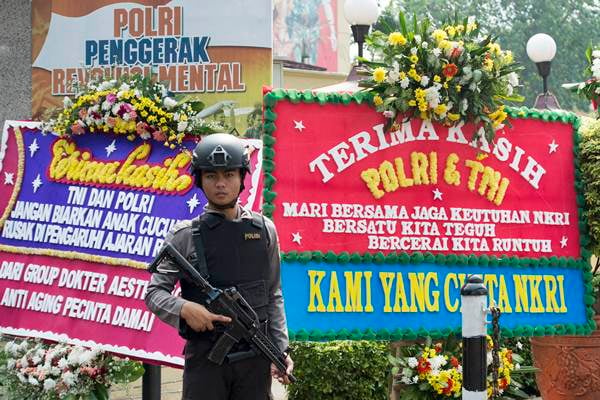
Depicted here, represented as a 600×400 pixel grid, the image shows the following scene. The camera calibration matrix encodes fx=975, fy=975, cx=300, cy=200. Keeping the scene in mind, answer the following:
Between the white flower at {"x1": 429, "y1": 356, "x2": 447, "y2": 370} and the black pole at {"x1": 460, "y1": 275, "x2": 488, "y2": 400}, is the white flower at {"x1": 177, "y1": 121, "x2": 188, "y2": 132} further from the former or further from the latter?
the white flower at {"x1": 429, "y1": 356, "x2": 447, "y2": 370}

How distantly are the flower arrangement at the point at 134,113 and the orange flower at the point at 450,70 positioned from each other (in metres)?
1.46

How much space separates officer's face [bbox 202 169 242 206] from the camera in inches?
159

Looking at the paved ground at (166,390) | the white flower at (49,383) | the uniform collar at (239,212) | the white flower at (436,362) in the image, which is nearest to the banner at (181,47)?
the paved ground at (166,390)

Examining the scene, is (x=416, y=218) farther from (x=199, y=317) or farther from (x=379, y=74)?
(x=199, y=317)

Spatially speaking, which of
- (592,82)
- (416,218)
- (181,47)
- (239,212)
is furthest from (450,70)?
(181,47)

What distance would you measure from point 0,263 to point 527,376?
469 cm

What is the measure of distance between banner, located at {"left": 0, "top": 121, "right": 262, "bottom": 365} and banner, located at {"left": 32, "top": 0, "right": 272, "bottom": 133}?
3231 mm

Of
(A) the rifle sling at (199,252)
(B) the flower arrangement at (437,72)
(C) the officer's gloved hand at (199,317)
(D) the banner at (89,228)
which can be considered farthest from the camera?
(B) the flower arrangement at (437,72)

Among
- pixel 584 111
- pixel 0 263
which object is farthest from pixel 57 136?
pixel 584 111

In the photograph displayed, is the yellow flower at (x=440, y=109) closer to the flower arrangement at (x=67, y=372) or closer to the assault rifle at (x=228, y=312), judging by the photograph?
the flower arrangement at (x=67, y=372)

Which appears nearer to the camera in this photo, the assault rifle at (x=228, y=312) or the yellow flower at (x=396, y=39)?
the assault rifle at (x=228, y=312)

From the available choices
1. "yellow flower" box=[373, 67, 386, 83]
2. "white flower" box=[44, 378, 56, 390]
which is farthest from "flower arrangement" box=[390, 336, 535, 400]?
"white flower" box=[44, 378, 56, 390]

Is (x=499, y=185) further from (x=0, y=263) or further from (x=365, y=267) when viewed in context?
(x=0, y=263)

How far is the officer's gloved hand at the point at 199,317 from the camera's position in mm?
3838
